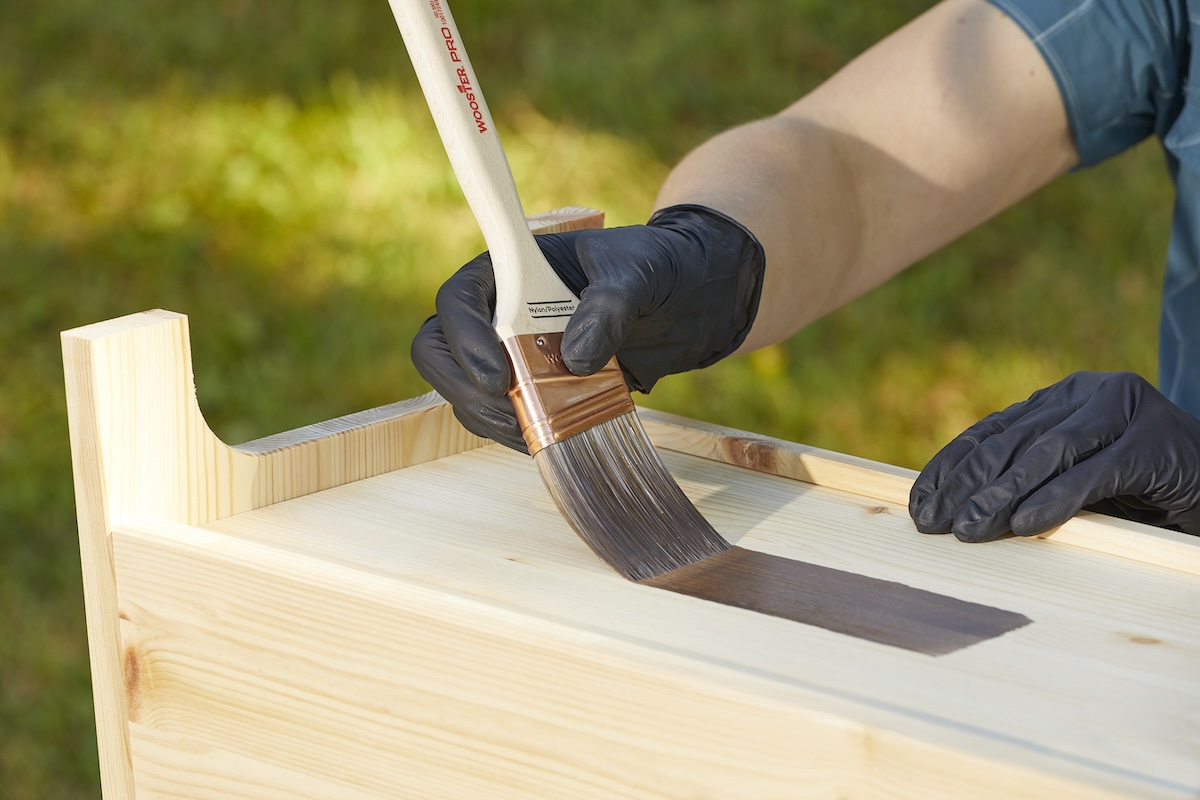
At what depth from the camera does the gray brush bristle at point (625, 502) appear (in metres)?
1.08

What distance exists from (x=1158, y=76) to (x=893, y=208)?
39 cm

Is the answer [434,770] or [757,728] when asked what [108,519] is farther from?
[757,728]

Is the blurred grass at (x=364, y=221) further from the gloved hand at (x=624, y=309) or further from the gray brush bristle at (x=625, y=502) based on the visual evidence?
the gray brush bristle at (x=625, y=502)

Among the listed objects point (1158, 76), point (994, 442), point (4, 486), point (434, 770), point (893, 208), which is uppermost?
point (1158, 76)

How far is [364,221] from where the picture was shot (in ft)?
11.0

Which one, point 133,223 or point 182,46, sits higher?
point 182,46

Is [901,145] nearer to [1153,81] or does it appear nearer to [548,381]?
[1153,81]

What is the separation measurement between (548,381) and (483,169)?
190mm

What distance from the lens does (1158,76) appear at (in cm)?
171

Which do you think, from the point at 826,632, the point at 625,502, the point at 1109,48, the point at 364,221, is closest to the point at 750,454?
the point at 625,502

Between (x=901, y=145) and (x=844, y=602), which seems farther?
(x=901, y=145)

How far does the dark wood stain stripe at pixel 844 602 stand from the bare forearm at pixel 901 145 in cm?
56

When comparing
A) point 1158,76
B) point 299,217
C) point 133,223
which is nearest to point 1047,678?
point 1158,76

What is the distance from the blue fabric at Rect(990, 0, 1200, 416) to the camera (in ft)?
5.46
